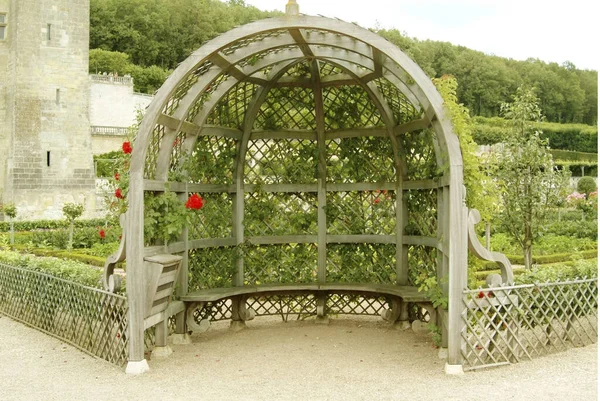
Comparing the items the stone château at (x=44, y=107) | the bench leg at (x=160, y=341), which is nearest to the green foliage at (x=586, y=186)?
the stone château at (x=44, y=107)

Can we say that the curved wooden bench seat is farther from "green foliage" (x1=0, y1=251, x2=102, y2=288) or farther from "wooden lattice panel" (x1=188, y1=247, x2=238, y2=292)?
"green foliage" (x1=0, y1=251, x2=102, y2=288)

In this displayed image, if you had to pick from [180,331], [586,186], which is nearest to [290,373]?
[180,331]

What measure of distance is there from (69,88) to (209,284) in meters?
21.6

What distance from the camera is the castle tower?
26953 mm

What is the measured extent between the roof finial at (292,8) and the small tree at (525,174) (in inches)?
247

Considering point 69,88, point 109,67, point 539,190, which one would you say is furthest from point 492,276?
point 109,67

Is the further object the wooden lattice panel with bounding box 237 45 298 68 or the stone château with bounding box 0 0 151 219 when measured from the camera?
the stone château with bounding box 0 0 151 219

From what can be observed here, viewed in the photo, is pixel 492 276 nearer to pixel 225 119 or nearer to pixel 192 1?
pixel 225 119

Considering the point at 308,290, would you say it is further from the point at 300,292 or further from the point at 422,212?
the point at 422,212

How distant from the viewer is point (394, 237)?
29.0ft

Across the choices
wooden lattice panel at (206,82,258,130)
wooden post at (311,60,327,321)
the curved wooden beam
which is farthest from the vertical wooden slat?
the curved wooden beam

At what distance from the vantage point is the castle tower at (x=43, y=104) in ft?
88.4

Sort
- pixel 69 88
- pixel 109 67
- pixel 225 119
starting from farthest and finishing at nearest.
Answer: pixel 109 67 → pixel 69 88 → pixel 225 119

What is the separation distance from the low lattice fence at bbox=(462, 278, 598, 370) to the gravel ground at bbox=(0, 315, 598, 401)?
179 millimetres
